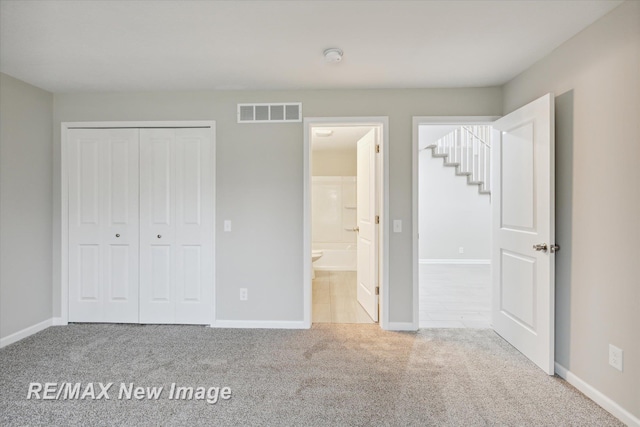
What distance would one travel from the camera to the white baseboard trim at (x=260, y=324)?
10.5ft

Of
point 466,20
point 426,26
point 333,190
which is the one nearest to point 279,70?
point 426,26

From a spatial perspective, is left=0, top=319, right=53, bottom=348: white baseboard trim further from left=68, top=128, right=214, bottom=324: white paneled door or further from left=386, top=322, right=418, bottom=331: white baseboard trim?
left=386, top=322, right=418, bottom=331: white baseboard trim

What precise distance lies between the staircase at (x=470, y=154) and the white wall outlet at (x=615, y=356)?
5.38m

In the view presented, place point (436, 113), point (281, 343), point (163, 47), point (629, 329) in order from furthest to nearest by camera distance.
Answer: point (436, 113) → point (281, 343) → point (163, 47) → point (629, 329)

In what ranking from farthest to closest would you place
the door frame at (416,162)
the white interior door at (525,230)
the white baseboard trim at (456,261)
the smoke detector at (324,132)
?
1. the white baseboard trim at (456,261)
2. the smoke detector at (324,132)
3. the door frame at (416,162)
4. the white interior door at (525,230)

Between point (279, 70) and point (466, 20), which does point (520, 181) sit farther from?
point (279, 70)

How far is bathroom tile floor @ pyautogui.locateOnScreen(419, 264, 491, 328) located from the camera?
11.3 ft

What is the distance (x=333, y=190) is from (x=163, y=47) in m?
4.50

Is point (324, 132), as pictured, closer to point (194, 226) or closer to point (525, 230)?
point (194, 226)

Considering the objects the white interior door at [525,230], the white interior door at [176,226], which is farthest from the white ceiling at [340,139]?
the white interior door at [525,230]

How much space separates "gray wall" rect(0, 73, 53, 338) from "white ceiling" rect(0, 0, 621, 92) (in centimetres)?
26

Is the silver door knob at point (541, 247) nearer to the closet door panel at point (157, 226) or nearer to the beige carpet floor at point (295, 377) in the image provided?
the beige carpet floor at point (295, 377)

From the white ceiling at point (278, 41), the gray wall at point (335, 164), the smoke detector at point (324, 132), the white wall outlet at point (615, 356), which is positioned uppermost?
the smoke detector at point (324, 132)

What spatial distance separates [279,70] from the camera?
2721 millimetres
